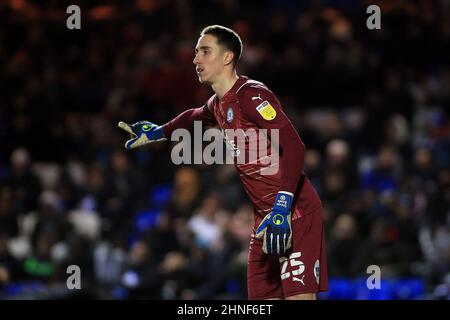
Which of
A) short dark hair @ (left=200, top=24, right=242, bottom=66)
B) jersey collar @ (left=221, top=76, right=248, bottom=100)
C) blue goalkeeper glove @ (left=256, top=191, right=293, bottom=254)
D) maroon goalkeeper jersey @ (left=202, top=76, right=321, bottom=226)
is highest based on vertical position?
short dark hair @ (left=200, top=24, right=242, bottom=66)

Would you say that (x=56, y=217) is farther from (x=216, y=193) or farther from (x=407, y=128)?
(x=407, y=128)

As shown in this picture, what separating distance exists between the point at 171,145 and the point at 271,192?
6851 mm

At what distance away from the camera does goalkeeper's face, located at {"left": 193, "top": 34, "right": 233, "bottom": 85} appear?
5.61 meters

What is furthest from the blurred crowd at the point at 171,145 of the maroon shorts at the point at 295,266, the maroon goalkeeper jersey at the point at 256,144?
the maroon goalkeeper jersey at the point at 256,144

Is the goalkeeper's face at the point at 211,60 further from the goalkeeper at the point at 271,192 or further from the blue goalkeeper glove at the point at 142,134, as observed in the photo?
the blue goalkeeper glove at the point at 142,134

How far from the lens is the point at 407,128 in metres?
12.5

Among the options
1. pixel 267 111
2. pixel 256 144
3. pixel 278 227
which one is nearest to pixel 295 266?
pixel 278 227

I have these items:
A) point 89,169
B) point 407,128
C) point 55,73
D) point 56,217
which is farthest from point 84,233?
point 407,128

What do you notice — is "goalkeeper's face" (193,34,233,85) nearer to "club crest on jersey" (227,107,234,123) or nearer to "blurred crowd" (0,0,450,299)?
"club crest on jersey" (227,107,234,123)

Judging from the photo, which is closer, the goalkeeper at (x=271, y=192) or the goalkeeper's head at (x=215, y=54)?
the goalkeeper at (x=271, y=192)

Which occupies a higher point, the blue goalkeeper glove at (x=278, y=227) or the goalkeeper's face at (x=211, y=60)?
the goalkeeper's face at (x=211, y=60)

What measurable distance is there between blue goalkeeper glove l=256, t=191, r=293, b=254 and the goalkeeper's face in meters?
0.97

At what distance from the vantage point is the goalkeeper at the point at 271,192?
5.22 m

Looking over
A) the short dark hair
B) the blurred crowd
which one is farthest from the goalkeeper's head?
the blurred crowd
